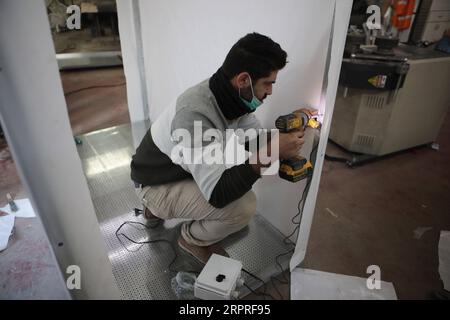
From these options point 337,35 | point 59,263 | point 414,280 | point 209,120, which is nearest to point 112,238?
point 59,263

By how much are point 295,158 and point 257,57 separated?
1.38 feet

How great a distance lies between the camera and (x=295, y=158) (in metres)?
1.17

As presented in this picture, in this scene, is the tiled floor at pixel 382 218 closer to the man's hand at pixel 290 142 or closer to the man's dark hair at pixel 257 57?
the man's hand at pixel 290 142

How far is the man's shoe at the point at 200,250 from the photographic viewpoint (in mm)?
1401

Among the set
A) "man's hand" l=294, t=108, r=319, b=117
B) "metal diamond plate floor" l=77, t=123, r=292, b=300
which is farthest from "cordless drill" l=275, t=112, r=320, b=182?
"metal diamond plate floor" l=77, t=123, r=292, b=300

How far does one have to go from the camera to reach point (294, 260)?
4.51ft

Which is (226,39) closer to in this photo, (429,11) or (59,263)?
(59,263)

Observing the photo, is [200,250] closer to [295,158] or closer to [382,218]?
[295,158]

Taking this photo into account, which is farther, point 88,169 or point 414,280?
point 88,169

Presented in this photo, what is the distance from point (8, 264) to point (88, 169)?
837 millimetres

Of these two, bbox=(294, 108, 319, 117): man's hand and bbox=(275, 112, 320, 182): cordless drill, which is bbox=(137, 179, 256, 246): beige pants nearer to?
bbox=(275, 112, 320, 182): cordless drill

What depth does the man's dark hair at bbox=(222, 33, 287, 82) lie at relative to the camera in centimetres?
104

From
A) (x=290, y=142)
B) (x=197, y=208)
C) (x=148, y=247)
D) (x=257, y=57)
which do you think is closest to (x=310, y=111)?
(x=290, y=142)

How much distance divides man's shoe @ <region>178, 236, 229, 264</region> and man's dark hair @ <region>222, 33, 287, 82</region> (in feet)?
2.76
